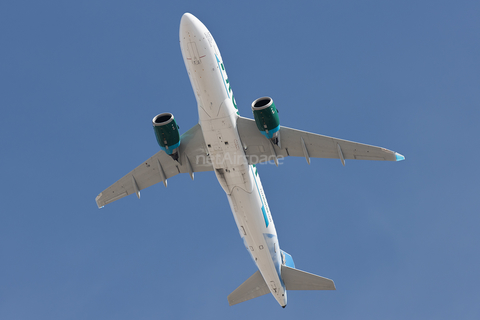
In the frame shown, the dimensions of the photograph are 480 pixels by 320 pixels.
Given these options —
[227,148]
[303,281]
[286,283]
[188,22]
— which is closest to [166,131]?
[227,148]

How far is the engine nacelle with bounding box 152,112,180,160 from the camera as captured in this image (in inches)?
1114

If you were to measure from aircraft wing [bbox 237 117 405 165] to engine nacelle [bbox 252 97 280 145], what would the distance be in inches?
47.3

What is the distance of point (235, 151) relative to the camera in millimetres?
28484

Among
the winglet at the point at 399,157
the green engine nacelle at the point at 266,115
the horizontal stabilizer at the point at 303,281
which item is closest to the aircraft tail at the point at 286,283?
the horizontal stabilizer at the point at 303,281

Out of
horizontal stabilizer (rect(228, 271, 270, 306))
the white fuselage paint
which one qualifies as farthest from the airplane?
horizontal stabilizer (rect(228, 271, 270, 306))

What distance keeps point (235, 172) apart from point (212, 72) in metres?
5.92

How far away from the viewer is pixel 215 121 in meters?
27.4

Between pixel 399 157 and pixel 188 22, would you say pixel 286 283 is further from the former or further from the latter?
pixel 188 22

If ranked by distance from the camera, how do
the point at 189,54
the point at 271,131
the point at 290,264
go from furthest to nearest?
the point at 290,264, the point at 271,131, the point at 189,54

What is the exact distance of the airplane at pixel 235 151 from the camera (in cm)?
2675

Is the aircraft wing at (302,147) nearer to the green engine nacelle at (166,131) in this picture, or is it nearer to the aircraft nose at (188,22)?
the green engine nacelle at (166,131)

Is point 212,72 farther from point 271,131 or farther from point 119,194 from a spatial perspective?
point 119,194

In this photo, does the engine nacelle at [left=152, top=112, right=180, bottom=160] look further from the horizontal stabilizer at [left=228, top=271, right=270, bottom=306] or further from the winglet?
the winglet

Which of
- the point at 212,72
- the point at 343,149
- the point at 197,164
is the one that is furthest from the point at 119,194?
the point at 343,149
